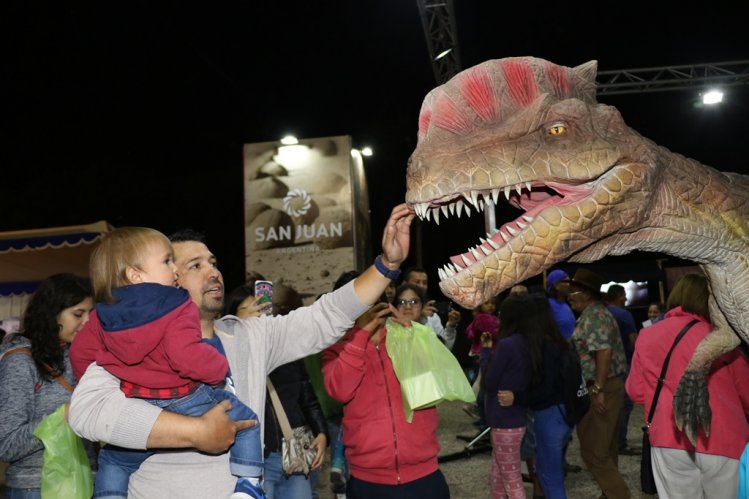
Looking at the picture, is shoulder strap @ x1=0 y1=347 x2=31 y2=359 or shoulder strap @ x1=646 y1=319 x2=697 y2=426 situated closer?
shoulder strap @ x1=0 y1=347 x2=31 y2=359

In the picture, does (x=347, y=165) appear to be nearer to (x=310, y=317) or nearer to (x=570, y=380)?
(x=570, y=380)

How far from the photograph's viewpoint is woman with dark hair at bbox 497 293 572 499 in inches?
176

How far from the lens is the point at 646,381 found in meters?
3.65

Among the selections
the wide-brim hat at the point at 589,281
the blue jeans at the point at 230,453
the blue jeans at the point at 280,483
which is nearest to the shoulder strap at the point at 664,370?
the wide-brim hat at the point at 589,281

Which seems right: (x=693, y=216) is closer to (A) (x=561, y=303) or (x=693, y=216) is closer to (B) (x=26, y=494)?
(B) (x=26, y=494)

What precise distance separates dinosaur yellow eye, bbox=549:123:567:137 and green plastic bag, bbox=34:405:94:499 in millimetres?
2268

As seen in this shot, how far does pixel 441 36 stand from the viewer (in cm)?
1072

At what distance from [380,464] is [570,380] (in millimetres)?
2061

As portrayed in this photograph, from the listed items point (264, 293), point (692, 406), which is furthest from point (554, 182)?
point (264, 293)

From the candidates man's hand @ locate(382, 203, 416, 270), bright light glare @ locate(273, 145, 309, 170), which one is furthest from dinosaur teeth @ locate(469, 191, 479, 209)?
bright light glare @ locate(273, 145, 309, 170)

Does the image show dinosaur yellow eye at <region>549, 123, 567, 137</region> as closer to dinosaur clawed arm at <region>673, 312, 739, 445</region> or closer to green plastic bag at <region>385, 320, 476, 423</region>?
dinosaur clawed arm at <region>673, 312, 739, 445</region>

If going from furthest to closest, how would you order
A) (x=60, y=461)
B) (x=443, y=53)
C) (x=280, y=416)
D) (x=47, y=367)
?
(x=443, y=53), (x=280, y=416), (x=47, y=367), (x=60, y=461)

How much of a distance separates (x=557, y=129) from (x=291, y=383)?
8.91 feet

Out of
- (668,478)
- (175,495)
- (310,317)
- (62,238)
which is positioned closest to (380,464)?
(310,317)
